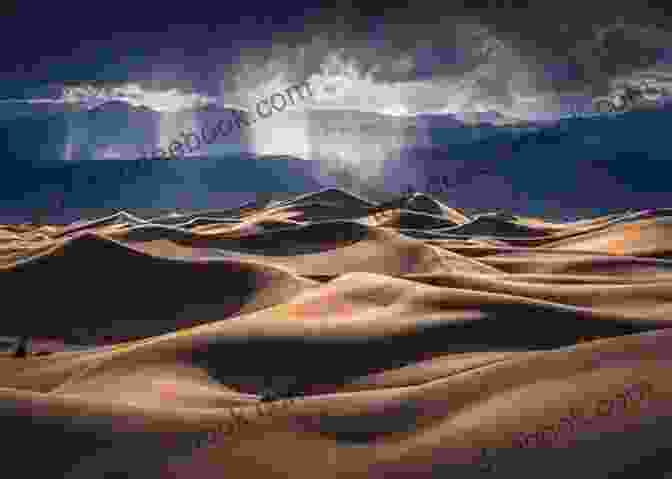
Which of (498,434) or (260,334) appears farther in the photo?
(260,334)

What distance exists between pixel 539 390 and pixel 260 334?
2690mm

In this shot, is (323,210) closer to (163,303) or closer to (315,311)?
(163,303)

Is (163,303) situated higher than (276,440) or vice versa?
(276,440)

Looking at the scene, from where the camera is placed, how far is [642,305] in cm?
592

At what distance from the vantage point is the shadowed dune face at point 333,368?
2537 mm

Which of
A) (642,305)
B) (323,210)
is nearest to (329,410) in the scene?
(642,305)

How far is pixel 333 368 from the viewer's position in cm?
450

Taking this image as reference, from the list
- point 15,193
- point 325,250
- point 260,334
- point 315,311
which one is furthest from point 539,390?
point 15,193

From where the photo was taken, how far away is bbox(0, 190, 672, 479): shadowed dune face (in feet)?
8.32

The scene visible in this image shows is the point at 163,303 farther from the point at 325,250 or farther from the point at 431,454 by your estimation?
the point at 431,454

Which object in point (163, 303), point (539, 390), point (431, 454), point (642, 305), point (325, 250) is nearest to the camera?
point (431, 454)

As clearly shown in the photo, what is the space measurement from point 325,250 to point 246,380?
8.75m

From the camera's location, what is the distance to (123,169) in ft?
330

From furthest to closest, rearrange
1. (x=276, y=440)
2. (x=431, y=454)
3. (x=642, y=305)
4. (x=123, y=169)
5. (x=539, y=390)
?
(x=123, y=169) → (x=642, y=305) → (x=539, y=390) → (x=276, y=440) → (x=431, y=454)
